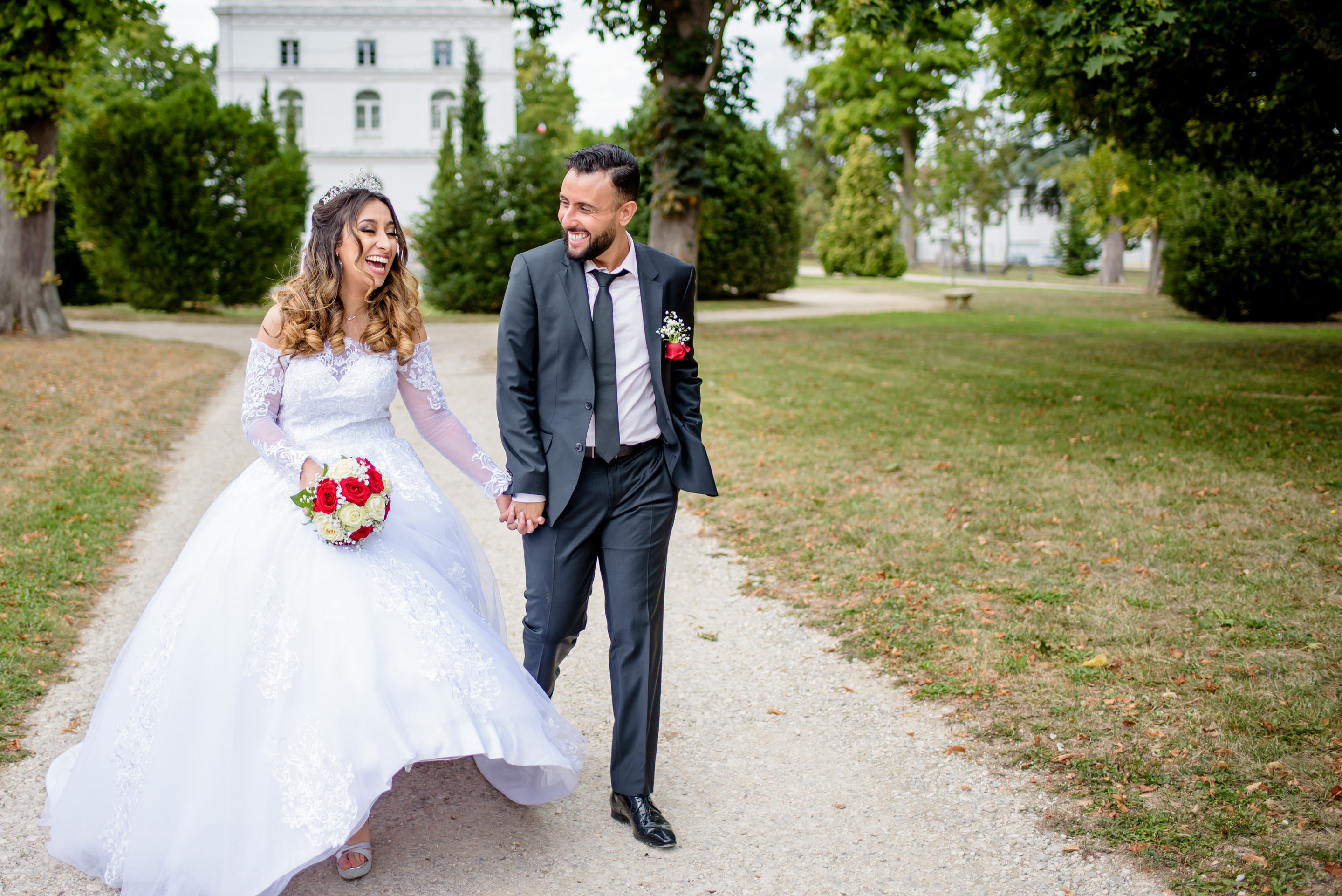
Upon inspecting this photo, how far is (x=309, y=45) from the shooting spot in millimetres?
50094

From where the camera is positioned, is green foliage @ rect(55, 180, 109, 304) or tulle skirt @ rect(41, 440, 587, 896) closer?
tulle skirt @ rect(41, 440, 587, 896)

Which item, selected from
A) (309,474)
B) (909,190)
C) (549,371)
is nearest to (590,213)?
(549,371)

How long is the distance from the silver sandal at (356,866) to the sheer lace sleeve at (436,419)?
126cm

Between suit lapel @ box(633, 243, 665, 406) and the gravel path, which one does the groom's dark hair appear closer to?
suit lapel @ box(633, 243, 665, 406)

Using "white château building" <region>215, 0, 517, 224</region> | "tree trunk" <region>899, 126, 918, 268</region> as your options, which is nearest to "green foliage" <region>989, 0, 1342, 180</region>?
"tree trunk" <region>899, 126, 918, 268</region>

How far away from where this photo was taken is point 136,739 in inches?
126

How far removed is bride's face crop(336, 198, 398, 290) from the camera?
3.62 meters

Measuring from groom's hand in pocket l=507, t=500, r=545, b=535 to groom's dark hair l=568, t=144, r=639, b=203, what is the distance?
41.2 inches

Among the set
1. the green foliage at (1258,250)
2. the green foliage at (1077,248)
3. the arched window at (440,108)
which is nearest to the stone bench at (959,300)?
the green foliage at (1258,250)

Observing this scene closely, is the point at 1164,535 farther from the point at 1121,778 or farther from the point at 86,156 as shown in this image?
the point at 86,156

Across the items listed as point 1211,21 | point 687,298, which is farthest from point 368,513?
point 1211,21

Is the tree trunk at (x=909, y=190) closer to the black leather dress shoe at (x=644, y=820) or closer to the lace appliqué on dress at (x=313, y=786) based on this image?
the black leather dress shoe at (x=644, y=820)

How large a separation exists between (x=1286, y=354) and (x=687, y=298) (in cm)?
1615

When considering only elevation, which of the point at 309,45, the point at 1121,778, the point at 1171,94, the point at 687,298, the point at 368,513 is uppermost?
the point at 309,45
